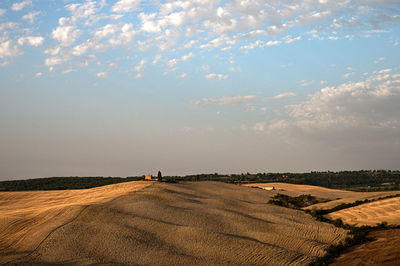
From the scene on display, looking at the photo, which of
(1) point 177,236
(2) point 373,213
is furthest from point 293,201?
(1) point 177,236

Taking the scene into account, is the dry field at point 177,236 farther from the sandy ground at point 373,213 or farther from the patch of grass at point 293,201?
the patch of grass at point 293,201

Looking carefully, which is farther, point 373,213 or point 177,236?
point 373,213

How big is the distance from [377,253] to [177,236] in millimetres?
11829

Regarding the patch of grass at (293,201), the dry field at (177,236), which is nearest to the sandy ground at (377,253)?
the dry field at (177,236)

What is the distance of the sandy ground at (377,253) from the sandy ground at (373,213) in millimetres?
4998

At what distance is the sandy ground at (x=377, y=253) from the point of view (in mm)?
20578

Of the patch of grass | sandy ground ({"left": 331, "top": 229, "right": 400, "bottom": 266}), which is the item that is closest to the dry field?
sandy ground ({"left": 331, "top": 229, "right": 400, "bottom": 266})

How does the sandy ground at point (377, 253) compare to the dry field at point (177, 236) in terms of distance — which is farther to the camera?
the dry field at point (177, 236)

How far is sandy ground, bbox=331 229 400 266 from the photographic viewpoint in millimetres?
20578

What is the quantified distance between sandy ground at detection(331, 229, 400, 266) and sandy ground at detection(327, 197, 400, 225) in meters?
5.00

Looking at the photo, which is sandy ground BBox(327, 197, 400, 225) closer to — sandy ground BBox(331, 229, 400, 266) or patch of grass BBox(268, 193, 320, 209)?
sandy ground BBox(331, 229, 400, 266)

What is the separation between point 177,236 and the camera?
2558 cm

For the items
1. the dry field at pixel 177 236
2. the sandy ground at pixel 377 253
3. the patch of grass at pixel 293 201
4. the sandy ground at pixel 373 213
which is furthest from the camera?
the patch of grass at pixel 293 201

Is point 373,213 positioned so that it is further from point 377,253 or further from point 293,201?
point 377,253
